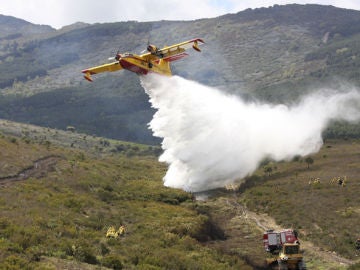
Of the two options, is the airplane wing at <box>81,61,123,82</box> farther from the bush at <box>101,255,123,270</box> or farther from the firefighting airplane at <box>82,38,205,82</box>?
the bush at <box>101,255,123,270</box>

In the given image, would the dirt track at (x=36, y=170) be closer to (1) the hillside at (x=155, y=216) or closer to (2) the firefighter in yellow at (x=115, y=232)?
(1) the hillside at (x=155, y=216)

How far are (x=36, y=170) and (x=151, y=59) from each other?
17974 millimetres

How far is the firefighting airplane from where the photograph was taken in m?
47.6

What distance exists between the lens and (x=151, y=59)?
50.1 meters

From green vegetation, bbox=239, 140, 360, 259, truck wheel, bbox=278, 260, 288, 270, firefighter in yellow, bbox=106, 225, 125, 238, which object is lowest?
truck wheel, bbox=278, 260, 288, 270

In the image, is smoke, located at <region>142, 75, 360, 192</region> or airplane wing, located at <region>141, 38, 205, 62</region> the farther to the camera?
smoke, located at <region>142, 75, 360, 192</region>

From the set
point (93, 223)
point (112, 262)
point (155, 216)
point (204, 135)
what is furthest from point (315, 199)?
point (112, 262)

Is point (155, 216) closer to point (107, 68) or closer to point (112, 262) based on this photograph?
point (112, 262)

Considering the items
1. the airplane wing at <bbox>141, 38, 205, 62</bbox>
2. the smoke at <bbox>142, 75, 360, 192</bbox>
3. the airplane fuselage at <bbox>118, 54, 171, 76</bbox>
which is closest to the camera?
the airplane fuselage at <bbox>118, 54, 171, 76</bbox>

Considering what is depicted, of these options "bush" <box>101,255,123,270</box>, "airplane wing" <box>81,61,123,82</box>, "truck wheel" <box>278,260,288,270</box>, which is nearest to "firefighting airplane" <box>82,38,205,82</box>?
"airplane wing" <box>81,61,123,82</box>

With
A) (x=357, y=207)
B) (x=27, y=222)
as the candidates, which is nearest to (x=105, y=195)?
(x=27, y=222)

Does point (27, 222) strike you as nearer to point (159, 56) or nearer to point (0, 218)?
point (0, 218)

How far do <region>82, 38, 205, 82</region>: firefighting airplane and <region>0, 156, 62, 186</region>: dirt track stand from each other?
10.9 meters

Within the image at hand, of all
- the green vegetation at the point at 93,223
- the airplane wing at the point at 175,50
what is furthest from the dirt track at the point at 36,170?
the airplane wing at the point at 175,50
